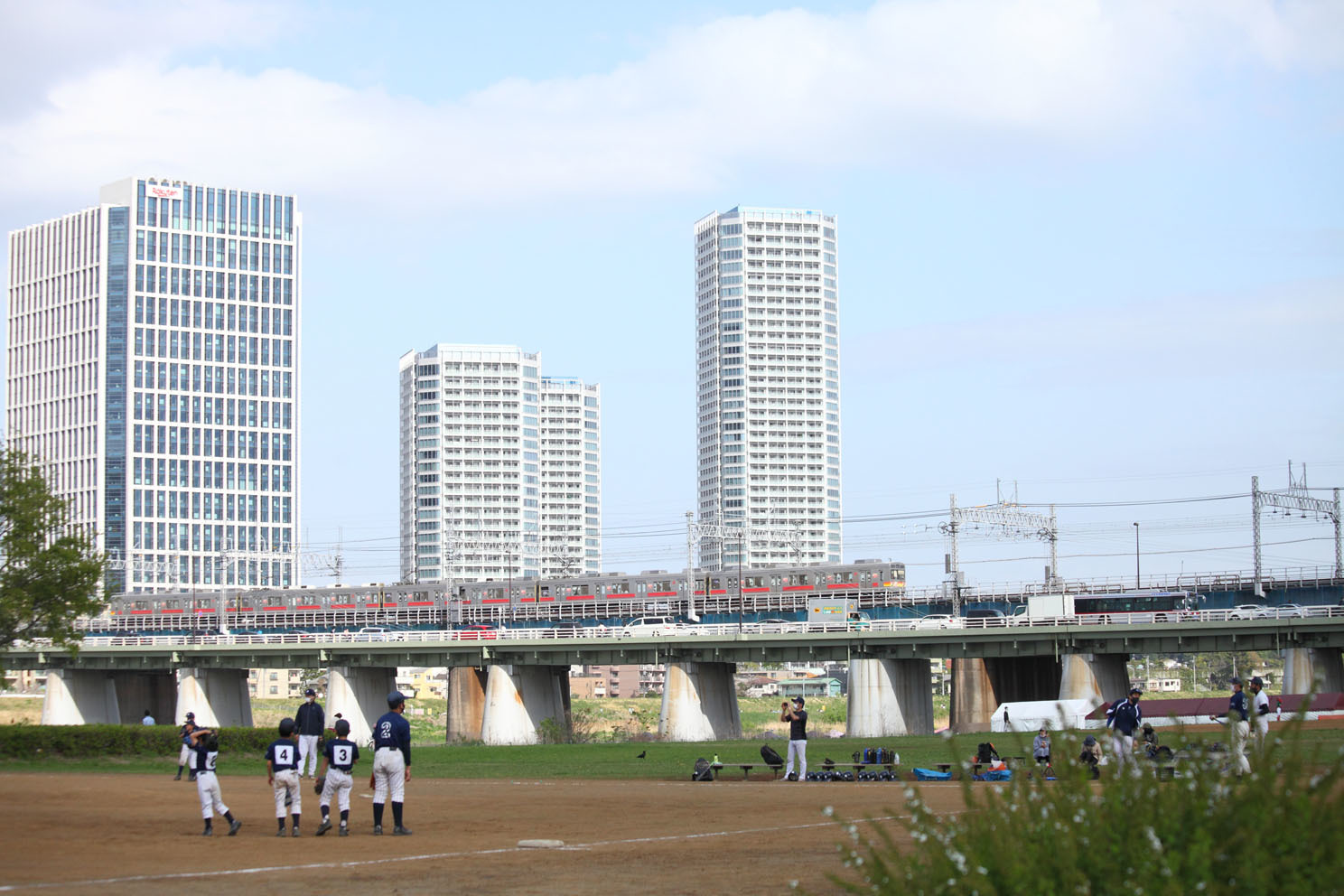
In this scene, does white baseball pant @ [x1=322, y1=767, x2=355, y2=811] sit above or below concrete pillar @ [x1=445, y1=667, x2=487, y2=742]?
above

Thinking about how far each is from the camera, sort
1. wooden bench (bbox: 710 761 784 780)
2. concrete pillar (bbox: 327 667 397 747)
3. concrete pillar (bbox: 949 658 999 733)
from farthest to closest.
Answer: concrete pillar (bbox: 327 667 397 747), concrete pillar (bbox: 949 658 999 733), wooden bench (bbox: 710 761 784 780)

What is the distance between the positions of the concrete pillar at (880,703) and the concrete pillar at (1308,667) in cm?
1608

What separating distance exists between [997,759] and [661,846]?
1465 centimetres

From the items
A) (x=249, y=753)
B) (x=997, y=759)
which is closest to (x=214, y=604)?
(x=249, y=753)

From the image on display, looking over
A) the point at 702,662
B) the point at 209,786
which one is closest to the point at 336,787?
the point at 209,786

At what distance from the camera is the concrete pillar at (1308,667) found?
203 ft

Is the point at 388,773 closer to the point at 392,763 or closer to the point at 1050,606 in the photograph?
the point at 392,763

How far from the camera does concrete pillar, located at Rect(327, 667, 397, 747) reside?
Result: 82250 millimetres

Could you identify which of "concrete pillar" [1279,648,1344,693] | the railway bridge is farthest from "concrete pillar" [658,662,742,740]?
"concrete pillar" [1279,648,1344,693]

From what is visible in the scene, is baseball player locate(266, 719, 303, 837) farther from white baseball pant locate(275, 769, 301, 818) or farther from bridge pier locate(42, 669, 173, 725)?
bridge pier locate(42, 669, 173, 725)

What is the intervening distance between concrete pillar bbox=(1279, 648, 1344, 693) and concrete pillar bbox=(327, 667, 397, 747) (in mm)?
45031

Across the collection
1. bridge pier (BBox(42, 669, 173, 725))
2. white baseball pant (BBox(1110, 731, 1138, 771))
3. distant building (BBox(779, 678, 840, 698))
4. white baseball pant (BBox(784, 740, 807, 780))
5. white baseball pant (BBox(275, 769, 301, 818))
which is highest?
white baseball pant (BBox(1110, 731, 1138, 771))

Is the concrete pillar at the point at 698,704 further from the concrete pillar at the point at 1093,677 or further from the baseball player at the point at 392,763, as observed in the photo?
the baseball player at the point at 392,763

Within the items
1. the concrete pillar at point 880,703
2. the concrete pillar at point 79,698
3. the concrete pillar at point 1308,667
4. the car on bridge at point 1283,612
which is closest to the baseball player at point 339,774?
the concrete pillar at point 1308,667
